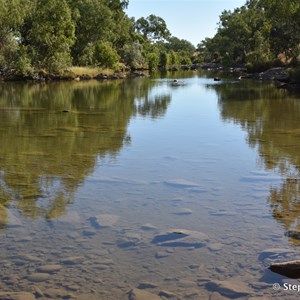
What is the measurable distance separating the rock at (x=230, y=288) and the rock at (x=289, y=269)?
53 centimetres

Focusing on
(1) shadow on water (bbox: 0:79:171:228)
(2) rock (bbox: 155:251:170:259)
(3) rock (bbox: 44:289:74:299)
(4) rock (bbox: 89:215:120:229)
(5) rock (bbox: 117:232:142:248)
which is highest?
(1) shadow on water (bbox: 0:79:171:228)

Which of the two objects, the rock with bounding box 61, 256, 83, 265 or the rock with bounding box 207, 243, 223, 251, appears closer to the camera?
the rock with bounding box 61, 256, 83, 265

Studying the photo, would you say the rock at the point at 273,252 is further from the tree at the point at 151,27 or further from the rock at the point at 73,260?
the tree at the point at 151,27

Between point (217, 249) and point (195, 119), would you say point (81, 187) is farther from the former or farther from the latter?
point (195, 119)

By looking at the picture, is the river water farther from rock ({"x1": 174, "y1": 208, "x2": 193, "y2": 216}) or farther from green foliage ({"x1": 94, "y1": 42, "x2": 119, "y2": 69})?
green foliage ({"x1": 94, "y1": 42, "x2": 119, "y2": 69})

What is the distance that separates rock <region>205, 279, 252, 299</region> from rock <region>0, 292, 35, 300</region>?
84.9 inches

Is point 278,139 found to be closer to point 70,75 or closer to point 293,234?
point 293,234

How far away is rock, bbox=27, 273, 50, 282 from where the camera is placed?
573cm

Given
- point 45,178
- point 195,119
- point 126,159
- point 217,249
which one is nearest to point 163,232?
point 217,249

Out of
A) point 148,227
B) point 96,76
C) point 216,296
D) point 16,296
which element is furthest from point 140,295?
point 96,76

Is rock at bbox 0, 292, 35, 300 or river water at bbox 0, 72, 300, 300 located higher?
river water at bbox 0, 72, 300, 300

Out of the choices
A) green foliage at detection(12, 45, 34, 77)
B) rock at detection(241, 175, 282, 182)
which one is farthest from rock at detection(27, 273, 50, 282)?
green foliage at detection(12, 45, 34, 77)

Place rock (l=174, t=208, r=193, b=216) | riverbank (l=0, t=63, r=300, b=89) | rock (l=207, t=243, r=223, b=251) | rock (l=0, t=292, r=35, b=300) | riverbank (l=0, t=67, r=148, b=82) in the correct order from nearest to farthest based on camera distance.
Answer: rock (l=0, t=292, r=35, b=300)
rock (l=207, t=243, r=223, b=251)
rock (l=174, t=208, r=193, b=216)
riverbank (l=0, t=63, r=300, b=89)
riverbank (l=0, t=67, r=148, b=82)

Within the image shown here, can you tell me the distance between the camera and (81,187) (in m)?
9.78
